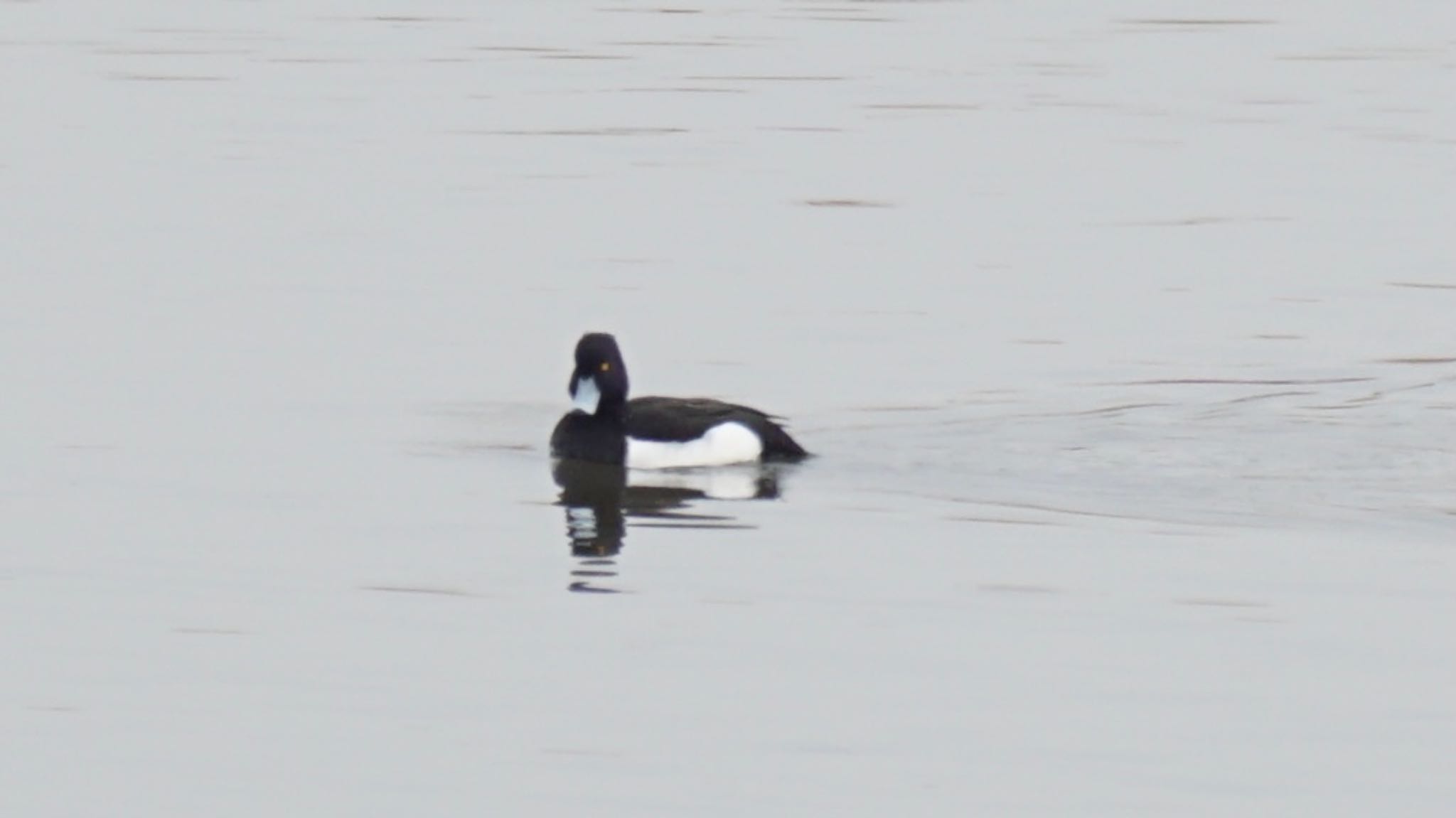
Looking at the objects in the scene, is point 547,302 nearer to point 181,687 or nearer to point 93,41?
point 181,687

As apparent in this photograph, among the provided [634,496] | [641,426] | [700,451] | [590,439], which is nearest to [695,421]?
[700,451]

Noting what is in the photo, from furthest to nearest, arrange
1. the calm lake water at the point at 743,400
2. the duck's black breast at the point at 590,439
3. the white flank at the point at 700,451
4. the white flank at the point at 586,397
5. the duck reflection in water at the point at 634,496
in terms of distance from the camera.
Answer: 1. the white flank at the point at 586,397
2. the duck's black breast at the point at 590,439
3. the white flank at the point at 700,451
4. the duck reflection in water at the point at 634,496
5. the calm lake water at the point at 743,400

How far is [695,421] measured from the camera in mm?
14773

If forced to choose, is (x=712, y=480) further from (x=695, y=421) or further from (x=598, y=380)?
(x=598, y=380)

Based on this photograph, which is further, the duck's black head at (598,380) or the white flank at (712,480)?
the duck's black head at (598,380)

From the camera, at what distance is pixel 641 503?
552 inches

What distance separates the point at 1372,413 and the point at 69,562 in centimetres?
686

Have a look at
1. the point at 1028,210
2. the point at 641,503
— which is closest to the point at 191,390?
the point at 641,503

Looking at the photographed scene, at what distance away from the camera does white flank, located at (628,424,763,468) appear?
14.6 meters

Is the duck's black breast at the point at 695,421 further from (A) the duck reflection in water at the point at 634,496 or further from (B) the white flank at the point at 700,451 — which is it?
(A) the duck reflection in water at the point at 634,496

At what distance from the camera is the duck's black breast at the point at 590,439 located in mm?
14867

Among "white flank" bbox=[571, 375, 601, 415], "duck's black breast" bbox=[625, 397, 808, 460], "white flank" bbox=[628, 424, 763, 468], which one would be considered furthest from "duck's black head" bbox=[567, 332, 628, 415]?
"white flank" bbox=[628, 424, 763, 468]

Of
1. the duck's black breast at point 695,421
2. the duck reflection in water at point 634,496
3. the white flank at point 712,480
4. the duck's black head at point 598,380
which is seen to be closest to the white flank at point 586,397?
the duck's black head at point 598,380

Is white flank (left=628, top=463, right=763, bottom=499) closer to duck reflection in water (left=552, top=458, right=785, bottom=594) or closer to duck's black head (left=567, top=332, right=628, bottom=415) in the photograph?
duck reflection in water (left=552, top=458, right=785, bottom=594)
